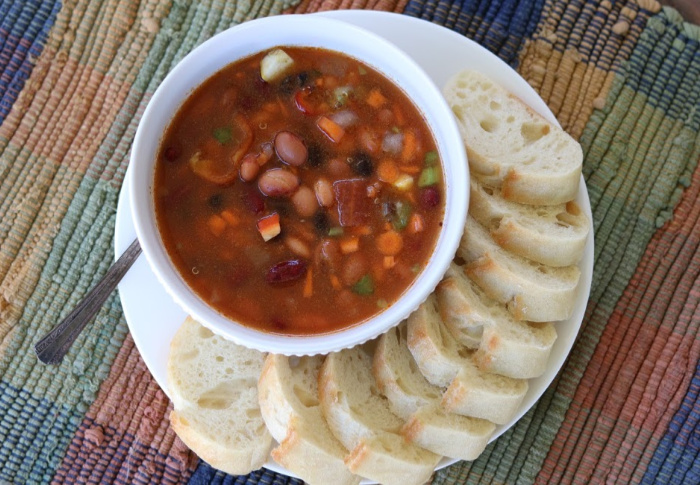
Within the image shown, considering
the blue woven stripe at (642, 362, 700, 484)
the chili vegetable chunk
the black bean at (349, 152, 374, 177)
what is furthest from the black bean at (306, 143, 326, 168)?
the blue woven stripe at (642, 362, 700, 484)

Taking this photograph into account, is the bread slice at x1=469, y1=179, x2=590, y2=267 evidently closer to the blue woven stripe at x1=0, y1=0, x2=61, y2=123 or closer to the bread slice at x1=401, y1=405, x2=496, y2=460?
the bread slice at x1=401, y1=405, x2=496, y2=460

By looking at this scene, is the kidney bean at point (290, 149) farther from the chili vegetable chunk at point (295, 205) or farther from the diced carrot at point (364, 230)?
the diced carrot at point (364, 230)

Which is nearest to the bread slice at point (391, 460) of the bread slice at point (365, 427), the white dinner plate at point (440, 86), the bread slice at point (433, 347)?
the bread slice at point (365, 427)

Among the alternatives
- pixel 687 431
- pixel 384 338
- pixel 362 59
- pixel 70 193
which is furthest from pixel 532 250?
pixel 70 193

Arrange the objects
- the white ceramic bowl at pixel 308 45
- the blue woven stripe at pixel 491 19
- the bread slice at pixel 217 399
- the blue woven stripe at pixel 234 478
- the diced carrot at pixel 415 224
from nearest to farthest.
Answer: the white ceramic bowl at pixel 308 45 < the diced carrot at pixel 415 224 < the bread slice at pixel 217 399 < the blue woven stripe at pixel 234 478 < the blue woven stripe at pixel 491 19

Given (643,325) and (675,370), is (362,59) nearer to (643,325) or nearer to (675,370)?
(643,325)

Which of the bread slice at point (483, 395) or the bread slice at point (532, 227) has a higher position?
the bread slice at point (532, 227)
